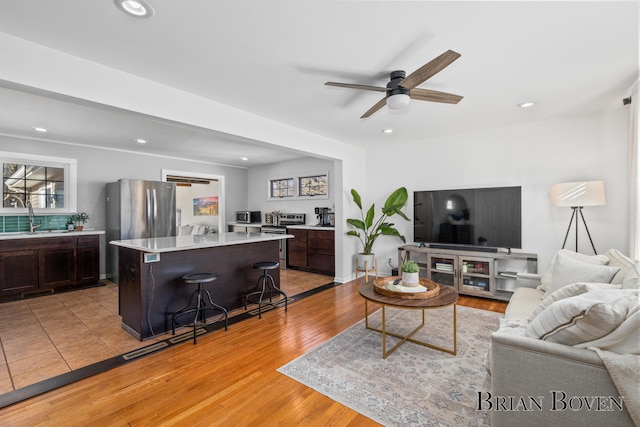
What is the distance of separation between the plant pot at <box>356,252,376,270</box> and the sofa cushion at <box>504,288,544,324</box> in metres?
2.36

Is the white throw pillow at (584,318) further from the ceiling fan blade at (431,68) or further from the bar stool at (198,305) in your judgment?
the bar stool at (198,305)

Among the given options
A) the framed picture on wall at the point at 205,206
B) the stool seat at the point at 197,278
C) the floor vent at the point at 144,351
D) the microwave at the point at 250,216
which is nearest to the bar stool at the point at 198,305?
the stool seat at the point at 197,278

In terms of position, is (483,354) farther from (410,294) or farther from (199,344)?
(199,344)

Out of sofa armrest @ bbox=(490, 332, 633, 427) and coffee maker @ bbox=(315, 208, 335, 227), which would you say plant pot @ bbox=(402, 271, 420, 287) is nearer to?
sofa armrest @ bbox=(490, 332, 633, 427)

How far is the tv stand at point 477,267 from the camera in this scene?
154 inches

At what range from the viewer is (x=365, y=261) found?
16.4 ft

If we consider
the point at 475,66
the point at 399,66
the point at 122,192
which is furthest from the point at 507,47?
the point at 122,192

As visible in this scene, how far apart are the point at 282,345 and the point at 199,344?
31.6 inches

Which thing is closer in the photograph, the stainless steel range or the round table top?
the round table top

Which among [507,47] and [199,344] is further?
[199,344]

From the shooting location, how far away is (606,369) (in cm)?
125

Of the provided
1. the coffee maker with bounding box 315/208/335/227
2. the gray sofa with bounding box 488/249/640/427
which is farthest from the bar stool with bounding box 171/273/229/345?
the coffee maker with bounding box 315/208/335/227

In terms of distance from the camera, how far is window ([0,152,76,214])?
4512 mm

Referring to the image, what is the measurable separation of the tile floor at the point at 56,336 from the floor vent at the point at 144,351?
9 centimetres
